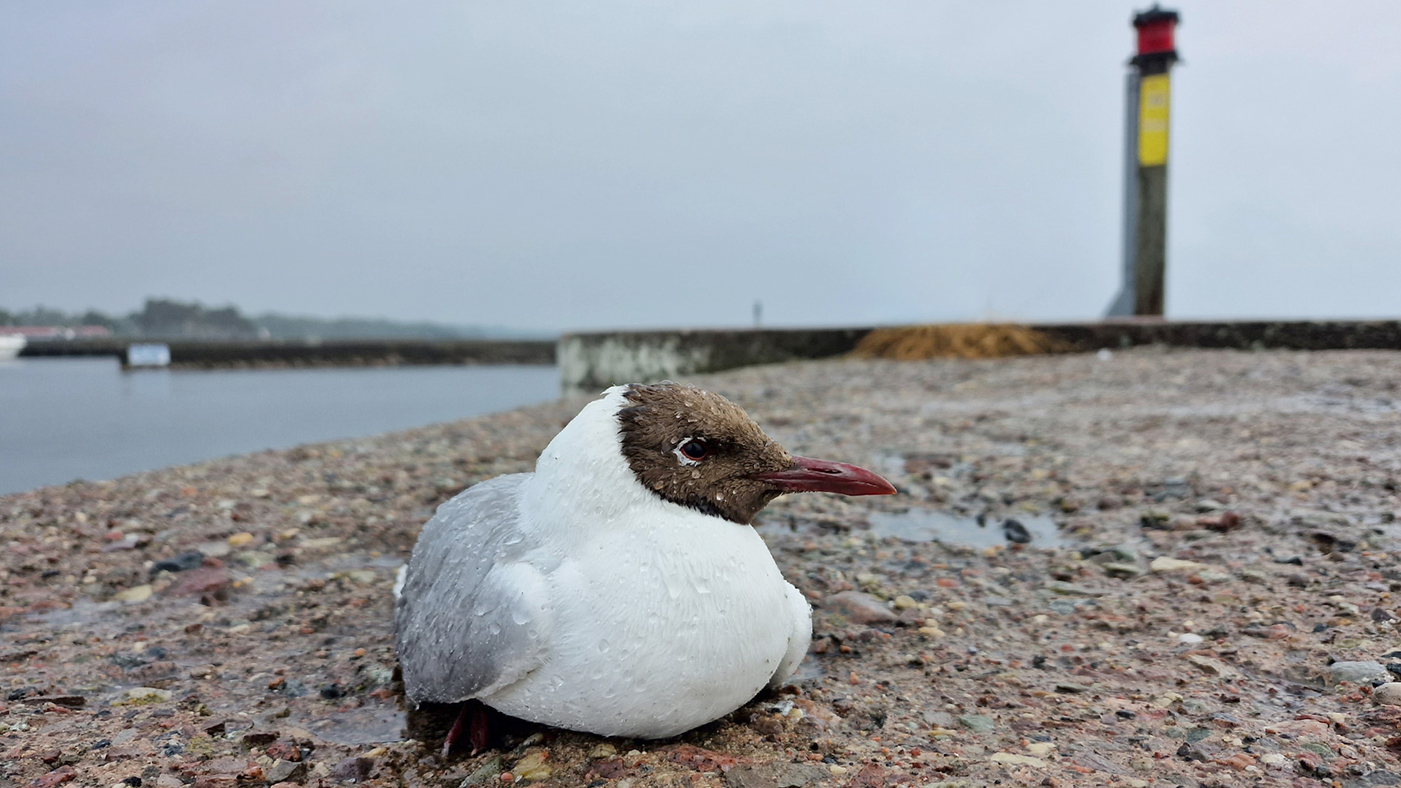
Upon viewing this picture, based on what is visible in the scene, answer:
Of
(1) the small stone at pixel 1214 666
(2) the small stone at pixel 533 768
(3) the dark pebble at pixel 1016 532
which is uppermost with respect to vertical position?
(3) the dark pebble at pixel 1016 532

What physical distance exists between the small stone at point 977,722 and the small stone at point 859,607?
74 cm

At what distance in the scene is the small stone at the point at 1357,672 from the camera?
2.72 m

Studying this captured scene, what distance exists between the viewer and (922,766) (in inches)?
92.4

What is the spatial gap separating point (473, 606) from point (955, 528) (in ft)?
10.2

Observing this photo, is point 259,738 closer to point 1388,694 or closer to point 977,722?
point 977,722

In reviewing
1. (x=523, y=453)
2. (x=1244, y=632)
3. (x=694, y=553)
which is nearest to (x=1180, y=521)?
(x=1244, y=632)

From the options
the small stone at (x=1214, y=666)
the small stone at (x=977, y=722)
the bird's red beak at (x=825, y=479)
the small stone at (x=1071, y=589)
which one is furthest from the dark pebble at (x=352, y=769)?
the small stone at (x=1071, y=589)

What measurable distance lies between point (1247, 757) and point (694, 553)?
1579 mm

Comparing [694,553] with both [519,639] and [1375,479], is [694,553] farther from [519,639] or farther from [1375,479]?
[1375,479]

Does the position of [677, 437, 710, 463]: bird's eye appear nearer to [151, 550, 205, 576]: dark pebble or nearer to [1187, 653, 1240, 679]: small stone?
[1187, 653, 1240, 679]: small stone

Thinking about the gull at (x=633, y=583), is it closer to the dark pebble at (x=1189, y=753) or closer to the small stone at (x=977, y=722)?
the small stone at (x=977, y=722)

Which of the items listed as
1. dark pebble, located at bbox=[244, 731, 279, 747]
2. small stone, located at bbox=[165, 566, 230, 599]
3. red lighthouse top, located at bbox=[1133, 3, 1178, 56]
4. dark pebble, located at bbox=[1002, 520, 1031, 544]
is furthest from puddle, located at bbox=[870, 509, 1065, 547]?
red lighthouse top, located at bbox=[1133, 3, 1178, 56]

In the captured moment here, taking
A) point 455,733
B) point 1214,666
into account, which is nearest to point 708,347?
point 1214,666

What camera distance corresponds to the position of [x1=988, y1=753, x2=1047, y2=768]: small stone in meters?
2.36
